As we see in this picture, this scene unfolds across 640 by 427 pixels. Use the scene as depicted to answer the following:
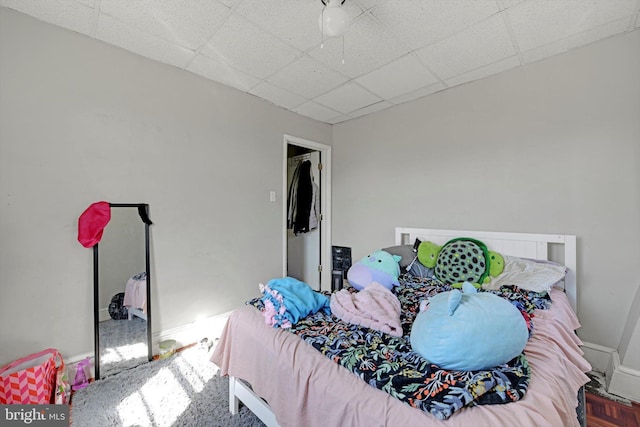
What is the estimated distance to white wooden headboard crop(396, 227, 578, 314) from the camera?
6.64ft

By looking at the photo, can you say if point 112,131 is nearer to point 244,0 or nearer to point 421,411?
point 244,0

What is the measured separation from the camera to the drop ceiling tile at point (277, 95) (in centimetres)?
267

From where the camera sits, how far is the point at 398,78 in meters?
2.47

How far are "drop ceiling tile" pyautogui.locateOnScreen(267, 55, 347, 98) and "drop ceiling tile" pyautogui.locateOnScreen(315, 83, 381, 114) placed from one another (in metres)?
0.11

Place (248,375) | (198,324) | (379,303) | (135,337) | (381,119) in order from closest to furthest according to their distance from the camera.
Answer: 1. (248,375)
2. (379,303)
3. (135,337)
4. (198,324)
5. (381,119)

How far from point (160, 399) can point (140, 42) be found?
243 centimetres

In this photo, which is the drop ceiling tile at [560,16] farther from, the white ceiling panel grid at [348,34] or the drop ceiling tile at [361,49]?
the drop ceiling tile at [361,49]

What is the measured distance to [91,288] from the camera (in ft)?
6.31

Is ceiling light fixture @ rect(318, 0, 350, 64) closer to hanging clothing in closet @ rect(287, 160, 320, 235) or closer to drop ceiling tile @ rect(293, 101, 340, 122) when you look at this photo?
drop ceiling tile @ rect(293, 101, 340, 122)

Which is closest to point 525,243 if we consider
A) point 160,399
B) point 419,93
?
point 419,93

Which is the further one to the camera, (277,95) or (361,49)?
(277,95)

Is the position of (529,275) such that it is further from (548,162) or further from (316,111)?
(316,111)

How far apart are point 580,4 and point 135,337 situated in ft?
12.2

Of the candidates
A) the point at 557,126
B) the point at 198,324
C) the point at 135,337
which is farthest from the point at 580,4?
the point at 135,337
